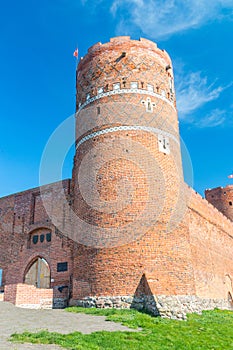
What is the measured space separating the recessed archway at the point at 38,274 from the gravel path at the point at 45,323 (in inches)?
218

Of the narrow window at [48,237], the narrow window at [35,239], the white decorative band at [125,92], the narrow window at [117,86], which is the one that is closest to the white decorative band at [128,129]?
the white decorative band at [125,92]

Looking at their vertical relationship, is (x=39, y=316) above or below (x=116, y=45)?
below

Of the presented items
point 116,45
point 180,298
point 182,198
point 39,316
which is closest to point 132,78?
point 116,45

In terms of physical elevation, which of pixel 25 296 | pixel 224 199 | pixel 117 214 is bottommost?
pixel 25 296

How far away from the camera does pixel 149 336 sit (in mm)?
9070

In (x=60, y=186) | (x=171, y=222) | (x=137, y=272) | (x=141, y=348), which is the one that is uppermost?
(x=60, y=186)

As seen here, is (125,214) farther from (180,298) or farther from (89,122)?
(89,122)

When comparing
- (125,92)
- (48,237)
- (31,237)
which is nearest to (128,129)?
(125,92)

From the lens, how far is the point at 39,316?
451 inches

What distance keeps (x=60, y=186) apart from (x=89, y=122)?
3.97m

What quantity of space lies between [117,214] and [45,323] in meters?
5.45

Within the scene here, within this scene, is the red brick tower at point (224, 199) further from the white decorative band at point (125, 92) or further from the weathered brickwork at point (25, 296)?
the weathered brickwork at point (25, 296)

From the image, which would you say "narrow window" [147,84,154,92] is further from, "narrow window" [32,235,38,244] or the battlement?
"narrow window" [32,235,38,244]

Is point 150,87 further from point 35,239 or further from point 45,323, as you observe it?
point 45,323
